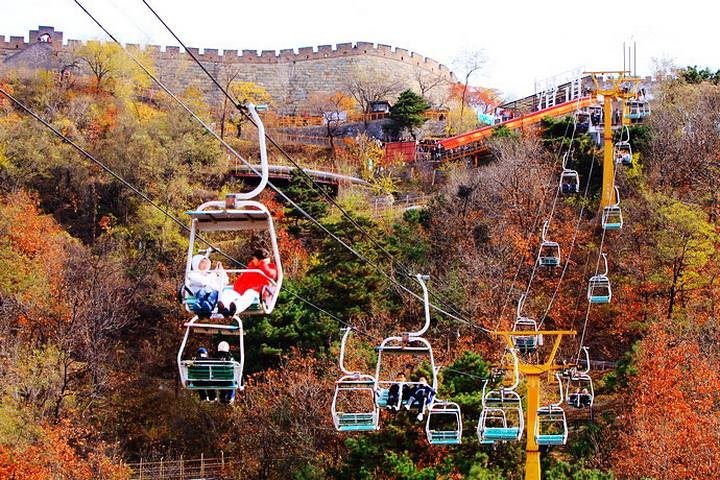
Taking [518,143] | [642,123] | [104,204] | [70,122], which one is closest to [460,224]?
[518,143]

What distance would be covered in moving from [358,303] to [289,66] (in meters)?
36.5

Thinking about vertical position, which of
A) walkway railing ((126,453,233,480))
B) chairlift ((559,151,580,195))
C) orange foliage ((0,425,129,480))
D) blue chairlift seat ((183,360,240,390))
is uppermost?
chairlift ((559,151,580,195))

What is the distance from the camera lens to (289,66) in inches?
2611

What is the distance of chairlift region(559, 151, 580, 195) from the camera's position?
104 feet

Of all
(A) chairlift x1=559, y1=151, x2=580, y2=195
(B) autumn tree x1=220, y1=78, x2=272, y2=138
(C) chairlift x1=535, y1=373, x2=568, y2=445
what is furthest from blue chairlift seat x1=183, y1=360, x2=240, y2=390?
(B) autumn tree x1=220, y1=78, x2=272, y2=138

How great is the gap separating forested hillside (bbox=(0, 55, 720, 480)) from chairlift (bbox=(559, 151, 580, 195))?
53 cm

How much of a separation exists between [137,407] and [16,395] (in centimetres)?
551

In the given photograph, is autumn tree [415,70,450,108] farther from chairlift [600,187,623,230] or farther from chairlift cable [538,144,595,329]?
chairlift [600,187,623,230]

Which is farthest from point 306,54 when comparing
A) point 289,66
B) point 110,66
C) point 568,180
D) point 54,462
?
point 54,462

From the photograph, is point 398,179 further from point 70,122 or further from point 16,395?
point 16,395

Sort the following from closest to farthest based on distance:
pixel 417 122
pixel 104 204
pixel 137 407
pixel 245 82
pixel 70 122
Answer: pixel 137 407 < pixel 104 204 < pixel 70 122 < pixel 417 122 < pixel 245 82

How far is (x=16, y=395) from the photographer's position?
3000 centimetres

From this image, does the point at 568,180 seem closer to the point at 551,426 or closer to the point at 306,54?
the point at 551,426

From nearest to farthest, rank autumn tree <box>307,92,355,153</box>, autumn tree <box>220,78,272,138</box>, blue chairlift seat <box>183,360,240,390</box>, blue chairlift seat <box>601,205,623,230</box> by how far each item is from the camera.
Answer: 1. blue chairlift seat <box>183,360,240,390</box>
2. blue chairlift seat <box>601,205,623,230</box>
3. autumn tree <box>220,78,272,138</box>
4. autumn tree <box>307,92,355,153</box>
